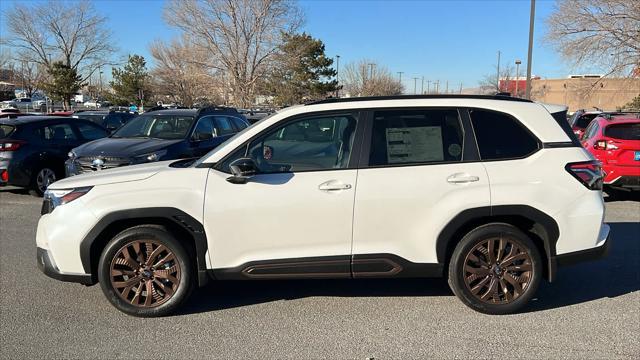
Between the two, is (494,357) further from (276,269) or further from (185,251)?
(185,251)

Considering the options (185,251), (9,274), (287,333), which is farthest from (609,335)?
(9,274)

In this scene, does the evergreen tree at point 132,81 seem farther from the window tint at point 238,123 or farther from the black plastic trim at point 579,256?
the black plastic trim at point 579,256

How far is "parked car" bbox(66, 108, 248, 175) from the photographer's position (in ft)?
27.1

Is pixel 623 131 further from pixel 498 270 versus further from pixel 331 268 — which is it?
pixel 331 268

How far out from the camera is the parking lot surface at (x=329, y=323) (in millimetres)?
3590

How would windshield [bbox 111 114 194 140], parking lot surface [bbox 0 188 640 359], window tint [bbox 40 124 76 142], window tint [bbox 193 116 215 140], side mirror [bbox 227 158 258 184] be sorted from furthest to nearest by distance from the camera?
window tint [bbox 40 124 76 142], windshield [bbox 111 114 194 140], window tint [bbox 193 116 215 140], side mirror [bbox 227 158 258 184], parking lot surface [bbox 0 188 640 359]

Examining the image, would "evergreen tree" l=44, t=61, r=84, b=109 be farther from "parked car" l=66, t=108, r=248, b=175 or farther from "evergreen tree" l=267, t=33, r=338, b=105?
"parked car" l=66, t=108, r=248, b=175

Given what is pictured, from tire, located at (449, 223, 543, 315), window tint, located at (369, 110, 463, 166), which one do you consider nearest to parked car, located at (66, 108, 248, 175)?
window tint, located at (369, 110, 463, 166)

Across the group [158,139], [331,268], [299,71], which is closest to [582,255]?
[331,268]

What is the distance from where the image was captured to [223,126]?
10477 mm

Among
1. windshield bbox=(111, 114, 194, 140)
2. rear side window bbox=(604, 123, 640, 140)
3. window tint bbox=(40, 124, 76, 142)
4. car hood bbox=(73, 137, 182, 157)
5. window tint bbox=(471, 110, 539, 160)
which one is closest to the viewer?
window tint bbox=(471, 110, 539, 160)

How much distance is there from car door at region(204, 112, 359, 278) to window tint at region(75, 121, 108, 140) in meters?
8.24

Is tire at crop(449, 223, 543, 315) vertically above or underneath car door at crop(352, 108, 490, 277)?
underneath

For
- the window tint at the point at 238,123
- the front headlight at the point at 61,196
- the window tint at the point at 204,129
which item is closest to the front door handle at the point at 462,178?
the front headlight at the point at 61,196
